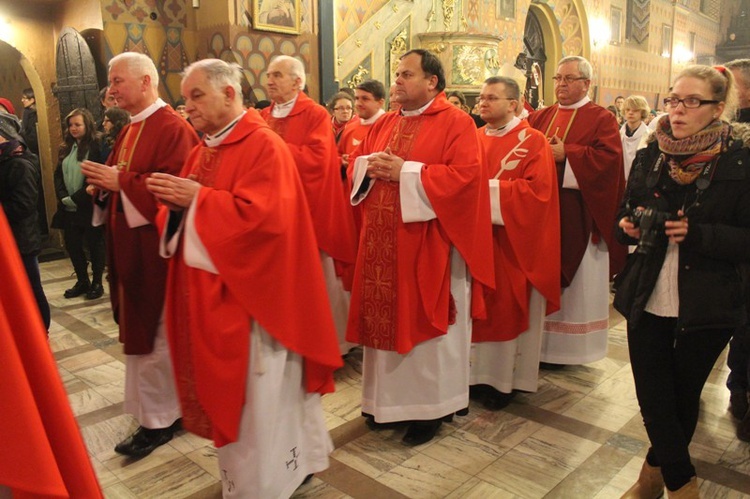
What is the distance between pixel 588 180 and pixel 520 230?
699mm

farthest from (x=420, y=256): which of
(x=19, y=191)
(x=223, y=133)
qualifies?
(x=19, y=191)

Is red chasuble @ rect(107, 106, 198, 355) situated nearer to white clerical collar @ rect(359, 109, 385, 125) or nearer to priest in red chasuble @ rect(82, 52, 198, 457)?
priest in red chasuble @ rect(82, 52, 198, 457)

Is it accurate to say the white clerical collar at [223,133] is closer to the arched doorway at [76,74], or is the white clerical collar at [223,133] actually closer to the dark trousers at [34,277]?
the dark trousers at [34,277]

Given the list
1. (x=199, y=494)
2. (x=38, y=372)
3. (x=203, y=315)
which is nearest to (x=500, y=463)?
(x=199, y=494)

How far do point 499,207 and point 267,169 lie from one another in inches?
63.2

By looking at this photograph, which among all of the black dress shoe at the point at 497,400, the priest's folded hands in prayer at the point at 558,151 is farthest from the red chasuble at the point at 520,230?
A: the black dress shoe at the point at 497,400

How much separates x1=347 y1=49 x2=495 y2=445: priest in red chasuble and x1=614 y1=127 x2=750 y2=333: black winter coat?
3.23 feet

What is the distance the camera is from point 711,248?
7.16 ft

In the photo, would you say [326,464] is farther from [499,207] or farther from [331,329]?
[499,207]

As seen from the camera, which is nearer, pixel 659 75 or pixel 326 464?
pixel 326 464

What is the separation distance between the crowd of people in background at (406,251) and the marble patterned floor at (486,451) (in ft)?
0.45

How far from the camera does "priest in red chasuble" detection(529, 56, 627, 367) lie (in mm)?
3951

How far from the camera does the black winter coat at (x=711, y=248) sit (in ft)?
7.18

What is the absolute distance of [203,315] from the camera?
7.82 ft
